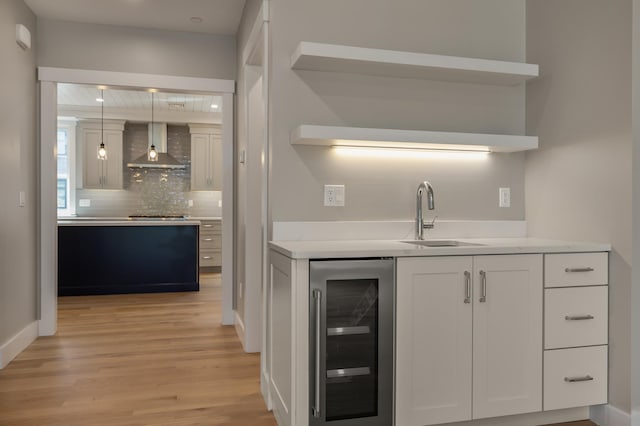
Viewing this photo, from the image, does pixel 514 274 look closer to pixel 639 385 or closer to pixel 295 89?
pixel 639 385

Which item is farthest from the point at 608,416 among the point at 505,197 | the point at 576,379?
the point at 505,197

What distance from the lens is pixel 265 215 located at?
2.67 metres

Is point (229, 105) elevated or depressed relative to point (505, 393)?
elevated

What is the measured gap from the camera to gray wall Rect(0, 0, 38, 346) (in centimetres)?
329

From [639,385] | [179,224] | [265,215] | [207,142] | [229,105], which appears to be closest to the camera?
[639,385]

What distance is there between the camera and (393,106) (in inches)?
107

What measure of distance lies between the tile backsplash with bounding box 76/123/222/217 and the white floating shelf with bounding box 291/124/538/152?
608cm

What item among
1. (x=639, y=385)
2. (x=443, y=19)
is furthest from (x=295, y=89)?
(x=639, y=385)

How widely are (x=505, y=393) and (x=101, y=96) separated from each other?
640 centimetres

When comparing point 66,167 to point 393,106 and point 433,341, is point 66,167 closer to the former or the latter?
point 393,106

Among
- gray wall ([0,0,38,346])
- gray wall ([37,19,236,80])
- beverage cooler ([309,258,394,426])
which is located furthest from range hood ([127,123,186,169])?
beverage cooler ([309,258,394,426])

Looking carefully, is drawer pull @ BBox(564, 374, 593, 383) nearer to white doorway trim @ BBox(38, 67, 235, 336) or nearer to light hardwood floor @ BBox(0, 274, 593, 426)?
light hardwood floor @ BBox(0, 274, 593, 426)

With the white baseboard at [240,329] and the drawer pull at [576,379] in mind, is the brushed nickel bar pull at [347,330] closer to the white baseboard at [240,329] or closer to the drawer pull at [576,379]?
the drawer pull at [576,379]

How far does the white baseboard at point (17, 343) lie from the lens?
3.25m
